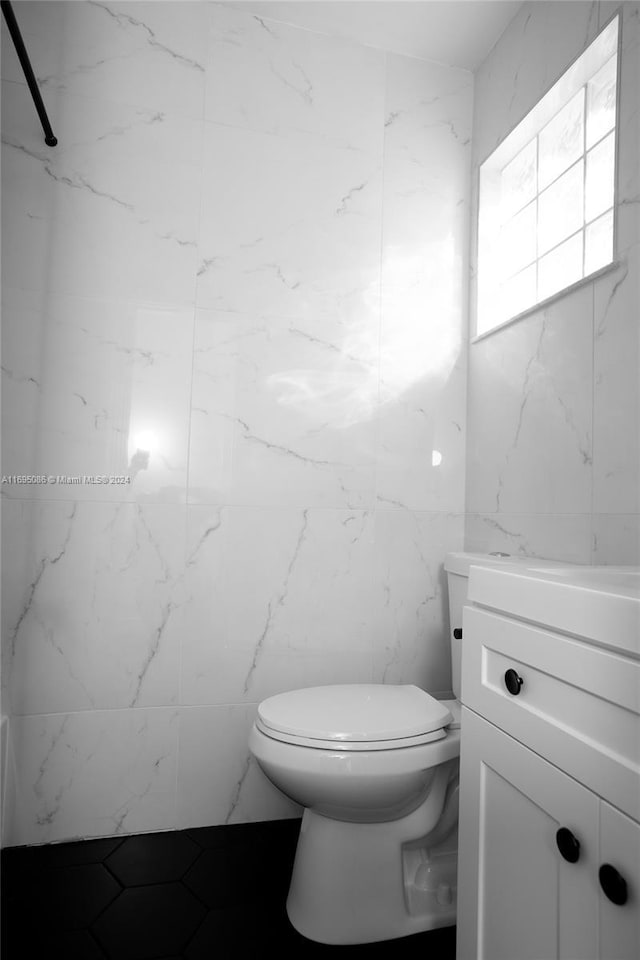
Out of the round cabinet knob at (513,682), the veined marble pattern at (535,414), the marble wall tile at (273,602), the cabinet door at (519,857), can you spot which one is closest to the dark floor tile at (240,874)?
the marble wall tile at (273,602)

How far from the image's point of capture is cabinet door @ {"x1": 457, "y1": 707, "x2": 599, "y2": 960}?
0.74 metres

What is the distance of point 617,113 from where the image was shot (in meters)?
1.33

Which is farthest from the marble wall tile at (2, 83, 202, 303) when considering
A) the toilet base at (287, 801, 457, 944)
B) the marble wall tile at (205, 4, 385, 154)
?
the toilet base at (287, 801, 457, 944)

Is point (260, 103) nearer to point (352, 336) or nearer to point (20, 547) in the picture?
point (352, 336)

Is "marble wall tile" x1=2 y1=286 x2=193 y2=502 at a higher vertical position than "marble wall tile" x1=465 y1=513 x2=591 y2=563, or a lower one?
higher

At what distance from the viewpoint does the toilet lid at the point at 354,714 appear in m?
1.24

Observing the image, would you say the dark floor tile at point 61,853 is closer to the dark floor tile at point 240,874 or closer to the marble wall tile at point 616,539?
the dark floor tile at point 240,874

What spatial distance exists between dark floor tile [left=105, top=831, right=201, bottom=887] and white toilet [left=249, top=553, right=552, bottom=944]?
0.32 metres

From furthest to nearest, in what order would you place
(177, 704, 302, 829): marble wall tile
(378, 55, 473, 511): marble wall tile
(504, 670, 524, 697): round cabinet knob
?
1. (378, 55, 473, 511): marble wall tile
2. (177, 704, 302, 829): marble wall tile
3. (504, 670, 524, 697): round cabinet knob

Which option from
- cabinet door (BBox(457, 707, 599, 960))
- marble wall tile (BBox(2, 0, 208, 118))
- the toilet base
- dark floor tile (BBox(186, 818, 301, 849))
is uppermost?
marble wall tile (BBox(2, 0, 208, 118))

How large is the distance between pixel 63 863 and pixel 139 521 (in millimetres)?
858

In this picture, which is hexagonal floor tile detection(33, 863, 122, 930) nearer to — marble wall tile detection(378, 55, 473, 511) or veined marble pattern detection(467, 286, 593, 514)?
marble wall tile detection(378, 55, 473, 511)

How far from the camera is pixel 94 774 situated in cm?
162

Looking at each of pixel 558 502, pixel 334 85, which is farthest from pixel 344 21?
pixel 558 502
